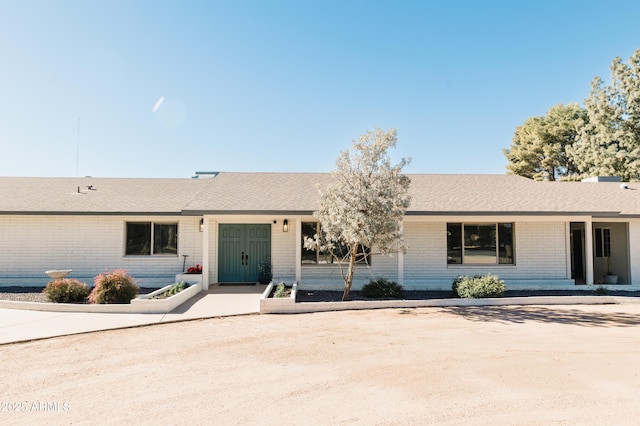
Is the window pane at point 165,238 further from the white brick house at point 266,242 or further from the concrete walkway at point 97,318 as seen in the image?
the concrete walkway at point 97,318

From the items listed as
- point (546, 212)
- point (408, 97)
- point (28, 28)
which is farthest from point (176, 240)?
point (546, 212)

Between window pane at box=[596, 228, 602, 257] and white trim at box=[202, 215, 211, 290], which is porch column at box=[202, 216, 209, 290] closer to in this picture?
white trim at box=[202, 215, 211, 290]

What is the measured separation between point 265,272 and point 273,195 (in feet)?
9.59

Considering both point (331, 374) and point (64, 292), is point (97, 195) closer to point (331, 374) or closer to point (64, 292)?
point (64, 292)

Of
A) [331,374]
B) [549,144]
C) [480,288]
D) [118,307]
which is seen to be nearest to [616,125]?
[549,144]

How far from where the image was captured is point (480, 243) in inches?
536

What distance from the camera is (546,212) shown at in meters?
12.6

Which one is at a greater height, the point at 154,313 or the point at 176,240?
the point at 176,240

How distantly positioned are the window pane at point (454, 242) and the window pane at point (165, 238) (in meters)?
10.1

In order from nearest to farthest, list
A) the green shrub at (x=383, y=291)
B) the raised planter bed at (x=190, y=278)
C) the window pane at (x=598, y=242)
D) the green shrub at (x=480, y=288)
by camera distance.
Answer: the green shrub at (x=480, y=288) < the green shrub at (x=383, y=291) < the raised planter bed at (x=190, y=278) < the window pane at (x=598, y=242)

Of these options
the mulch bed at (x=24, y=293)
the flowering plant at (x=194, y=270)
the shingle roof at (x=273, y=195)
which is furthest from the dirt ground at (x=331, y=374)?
the shingle roof at (x=273, y=195)

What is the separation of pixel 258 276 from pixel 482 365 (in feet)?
30.3

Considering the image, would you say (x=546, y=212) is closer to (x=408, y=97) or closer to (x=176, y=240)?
(x=408, y=97)

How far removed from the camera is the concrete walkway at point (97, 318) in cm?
755
